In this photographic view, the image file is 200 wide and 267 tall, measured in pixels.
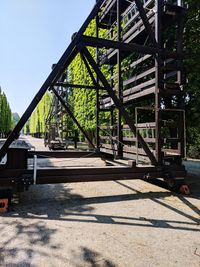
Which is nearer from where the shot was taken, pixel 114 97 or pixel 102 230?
pixel 102 230

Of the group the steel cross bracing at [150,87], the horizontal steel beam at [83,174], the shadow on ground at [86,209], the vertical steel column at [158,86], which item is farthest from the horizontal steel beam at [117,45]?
the shadow on ground at [86,209]

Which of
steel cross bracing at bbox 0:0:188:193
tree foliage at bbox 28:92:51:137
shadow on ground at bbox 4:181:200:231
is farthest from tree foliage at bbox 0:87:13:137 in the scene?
shadow on ground at bbox 4:181:200:231

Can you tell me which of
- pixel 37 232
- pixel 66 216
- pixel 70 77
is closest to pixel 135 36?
pixel 66 216

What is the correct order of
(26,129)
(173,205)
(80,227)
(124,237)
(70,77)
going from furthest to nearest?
(26,129) < (70,77) < (173,205) < (80,227) < (124,237)

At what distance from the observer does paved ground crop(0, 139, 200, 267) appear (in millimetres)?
2537

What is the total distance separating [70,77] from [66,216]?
1808 centimetres

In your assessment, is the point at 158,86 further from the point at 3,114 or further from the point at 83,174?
the point at 3,114

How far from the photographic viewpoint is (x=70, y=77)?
20.5m

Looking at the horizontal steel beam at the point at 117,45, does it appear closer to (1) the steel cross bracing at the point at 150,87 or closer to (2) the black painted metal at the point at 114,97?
(1) the steel cross bracing at the point at 150,87

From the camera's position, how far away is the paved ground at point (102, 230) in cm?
254

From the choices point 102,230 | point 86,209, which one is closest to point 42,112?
point 86,209

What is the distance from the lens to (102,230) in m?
3.28

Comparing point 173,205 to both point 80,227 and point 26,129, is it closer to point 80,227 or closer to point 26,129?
point 80,227

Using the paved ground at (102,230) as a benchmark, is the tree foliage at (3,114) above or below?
above
